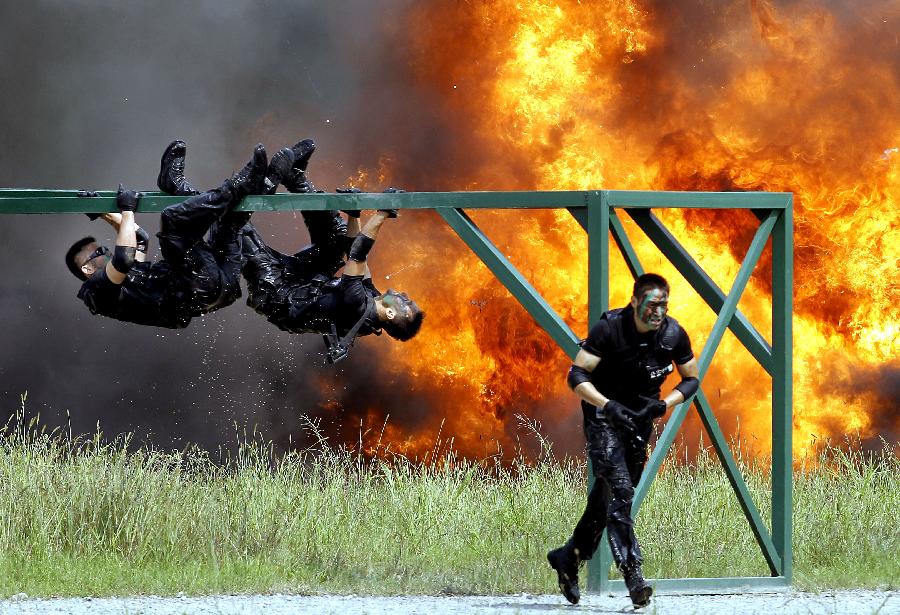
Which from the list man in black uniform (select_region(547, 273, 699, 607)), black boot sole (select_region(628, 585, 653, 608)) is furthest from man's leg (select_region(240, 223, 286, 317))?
black boot sole (select_region(628, 585, 653, 608))

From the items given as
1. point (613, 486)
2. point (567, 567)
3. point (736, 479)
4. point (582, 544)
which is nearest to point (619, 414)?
point (613, 486)

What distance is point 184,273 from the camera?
39.4ft

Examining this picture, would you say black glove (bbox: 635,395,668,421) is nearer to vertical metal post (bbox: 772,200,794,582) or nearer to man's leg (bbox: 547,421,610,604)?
man's leg (bbox: 547,421,610,604)

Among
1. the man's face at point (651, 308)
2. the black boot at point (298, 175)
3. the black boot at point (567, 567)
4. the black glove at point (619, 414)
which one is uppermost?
the black boot at point (298, 175)

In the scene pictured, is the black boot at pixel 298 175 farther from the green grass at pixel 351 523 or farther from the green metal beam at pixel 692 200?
the green grass at pixel 351 523

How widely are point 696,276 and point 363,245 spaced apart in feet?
8.01

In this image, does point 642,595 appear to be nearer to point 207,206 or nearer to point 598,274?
point 598,274

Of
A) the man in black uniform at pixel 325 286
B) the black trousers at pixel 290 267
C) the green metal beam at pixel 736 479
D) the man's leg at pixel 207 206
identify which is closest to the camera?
the green metal beam at pixel 736 479

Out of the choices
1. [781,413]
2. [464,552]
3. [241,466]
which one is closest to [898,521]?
[781,413]

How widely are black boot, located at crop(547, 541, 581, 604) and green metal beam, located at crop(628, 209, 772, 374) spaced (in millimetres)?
2211

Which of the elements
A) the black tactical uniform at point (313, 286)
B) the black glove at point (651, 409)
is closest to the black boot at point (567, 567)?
the black glove at point (651, 409)

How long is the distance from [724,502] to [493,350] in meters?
8.48

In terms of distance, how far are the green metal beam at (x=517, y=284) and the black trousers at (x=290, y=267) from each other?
1267 mm

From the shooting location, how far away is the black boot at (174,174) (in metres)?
12.2
